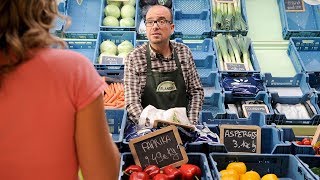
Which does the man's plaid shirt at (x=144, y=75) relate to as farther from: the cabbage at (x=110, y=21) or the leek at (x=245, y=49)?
the cabbage at (x=110, y=21)

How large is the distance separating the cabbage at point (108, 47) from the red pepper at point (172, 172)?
278cm

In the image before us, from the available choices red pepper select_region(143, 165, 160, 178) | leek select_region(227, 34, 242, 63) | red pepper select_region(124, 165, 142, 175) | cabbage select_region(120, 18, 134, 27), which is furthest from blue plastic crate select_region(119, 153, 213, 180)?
cabbage select_region(120, 18, 134, 27)

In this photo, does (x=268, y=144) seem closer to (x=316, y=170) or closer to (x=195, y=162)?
(x=316, y=170)

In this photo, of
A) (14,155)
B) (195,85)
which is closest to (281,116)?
(195,85)

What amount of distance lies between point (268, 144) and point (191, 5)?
309cm

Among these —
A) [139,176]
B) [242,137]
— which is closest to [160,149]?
[139,176]

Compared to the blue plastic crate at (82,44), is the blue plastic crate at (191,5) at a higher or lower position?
higher

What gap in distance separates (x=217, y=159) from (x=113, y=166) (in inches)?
67.2

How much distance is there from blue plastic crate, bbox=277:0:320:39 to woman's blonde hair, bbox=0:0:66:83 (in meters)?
4.85

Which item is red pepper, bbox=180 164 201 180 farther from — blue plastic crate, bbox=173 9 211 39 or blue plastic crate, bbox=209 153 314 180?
Answer: blue plastic crate, bbox=173 9 211 39

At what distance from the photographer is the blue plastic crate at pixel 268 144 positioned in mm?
2881

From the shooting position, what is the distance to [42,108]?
42.0 inches

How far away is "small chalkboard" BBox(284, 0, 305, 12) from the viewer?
5746 millimetres

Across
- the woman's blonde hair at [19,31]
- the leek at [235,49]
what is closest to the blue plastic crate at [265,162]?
the woman's blonde hair at [19,31]
